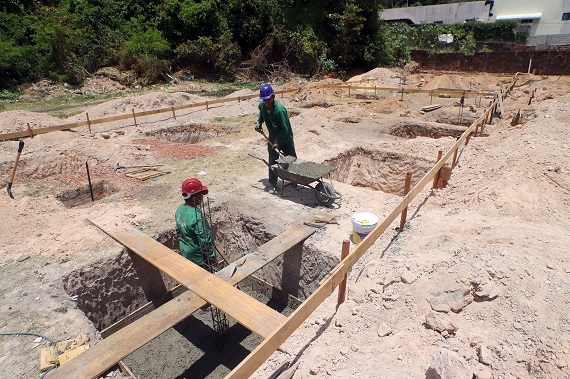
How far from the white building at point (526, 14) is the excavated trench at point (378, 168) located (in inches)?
1010

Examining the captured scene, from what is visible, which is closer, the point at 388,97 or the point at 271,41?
the point at 388,97

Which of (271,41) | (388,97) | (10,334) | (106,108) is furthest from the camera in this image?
(271,41)

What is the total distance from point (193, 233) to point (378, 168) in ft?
20.5

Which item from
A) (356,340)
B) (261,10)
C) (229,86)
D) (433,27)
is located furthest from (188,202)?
(433,27)

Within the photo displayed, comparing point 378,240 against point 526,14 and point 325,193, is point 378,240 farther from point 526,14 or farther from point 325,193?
point 526,14

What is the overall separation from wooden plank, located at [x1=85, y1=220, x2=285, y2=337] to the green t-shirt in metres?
0.31

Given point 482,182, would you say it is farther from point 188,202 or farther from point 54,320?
point 54,320

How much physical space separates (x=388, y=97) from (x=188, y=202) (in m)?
15.7

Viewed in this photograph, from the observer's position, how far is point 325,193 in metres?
6.32

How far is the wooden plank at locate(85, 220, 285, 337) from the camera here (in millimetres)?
3176

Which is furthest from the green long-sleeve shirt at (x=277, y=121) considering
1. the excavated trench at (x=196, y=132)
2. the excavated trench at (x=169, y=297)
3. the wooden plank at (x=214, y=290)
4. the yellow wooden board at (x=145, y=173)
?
the excavated trench at (x=196, y=132)

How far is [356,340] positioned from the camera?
123 inches

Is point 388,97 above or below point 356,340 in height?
above

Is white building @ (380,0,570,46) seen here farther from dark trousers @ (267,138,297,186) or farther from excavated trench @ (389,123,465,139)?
dark trousers @ (267,138,297,186)
